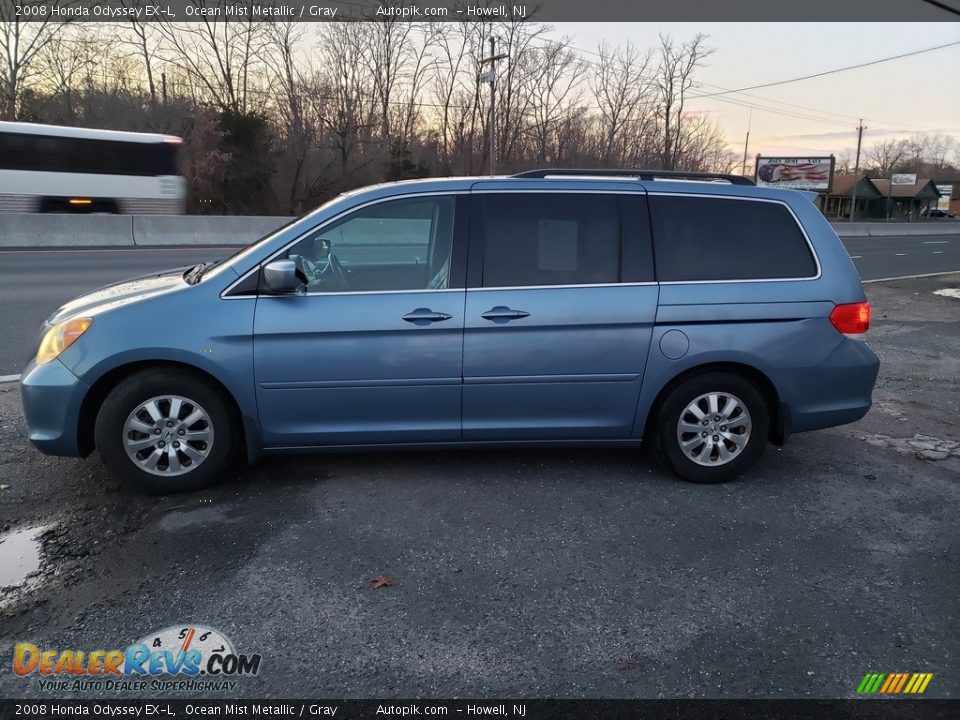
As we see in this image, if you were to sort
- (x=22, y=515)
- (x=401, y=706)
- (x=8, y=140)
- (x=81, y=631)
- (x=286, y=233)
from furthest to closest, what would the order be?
(x=8, y=140) → (x=286, y=233) → (x=22, y=515) → (x=81, y=631) → (x=401, y=706)

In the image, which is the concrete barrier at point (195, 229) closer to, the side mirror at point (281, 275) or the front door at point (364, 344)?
the front door at point (364, 344)

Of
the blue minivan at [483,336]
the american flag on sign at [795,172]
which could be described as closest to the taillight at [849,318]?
the blue minivan at [483,336]

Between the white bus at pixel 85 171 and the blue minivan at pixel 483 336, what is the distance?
21453 mm

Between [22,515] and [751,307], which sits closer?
[22,515]

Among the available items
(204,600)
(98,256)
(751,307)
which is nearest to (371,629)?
(204,600)

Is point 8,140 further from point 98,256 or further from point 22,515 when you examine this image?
point 22,515

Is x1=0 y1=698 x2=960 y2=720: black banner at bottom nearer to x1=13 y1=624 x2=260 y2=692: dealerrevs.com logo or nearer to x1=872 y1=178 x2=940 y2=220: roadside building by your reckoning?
x1=13 y1=624 x2=260 y2=692: dealerrevs.com logo

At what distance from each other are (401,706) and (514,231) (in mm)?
2718

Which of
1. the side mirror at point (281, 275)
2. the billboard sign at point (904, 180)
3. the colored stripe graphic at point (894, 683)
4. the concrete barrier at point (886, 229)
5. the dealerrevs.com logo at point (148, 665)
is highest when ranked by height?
the billboard sign at point (904, 180)

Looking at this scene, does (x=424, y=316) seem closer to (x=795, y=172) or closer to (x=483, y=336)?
(x=483, y=336)

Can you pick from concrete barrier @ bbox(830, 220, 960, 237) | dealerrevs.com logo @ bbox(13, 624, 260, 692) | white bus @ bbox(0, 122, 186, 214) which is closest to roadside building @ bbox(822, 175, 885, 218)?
concrete barrier @ bbox(830, 220, 960, 237)

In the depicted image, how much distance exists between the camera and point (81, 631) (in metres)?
2.75

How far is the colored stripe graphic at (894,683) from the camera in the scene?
2500mm

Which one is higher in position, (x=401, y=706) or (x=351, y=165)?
(x=351, y=165)
